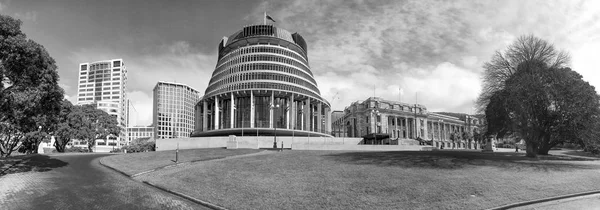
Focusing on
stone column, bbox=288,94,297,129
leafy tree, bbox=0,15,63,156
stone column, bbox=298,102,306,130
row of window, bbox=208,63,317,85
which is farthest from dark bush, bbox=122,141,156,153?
leafy tree, bbox=0,15,63,156

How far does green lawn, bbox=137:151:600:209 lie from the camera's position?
17.9 metres

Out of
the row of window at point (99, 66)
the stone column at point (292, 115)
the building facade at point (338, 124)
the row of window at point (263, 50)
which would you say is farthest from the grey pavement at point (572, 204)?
the row of window at point (99, 66)

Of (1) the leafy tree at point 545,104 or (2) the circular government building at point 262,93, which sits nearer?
(1) the leafy tree at point 545,104

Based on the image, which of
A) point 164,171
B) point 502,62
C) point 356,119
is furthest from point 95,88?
point 502,62

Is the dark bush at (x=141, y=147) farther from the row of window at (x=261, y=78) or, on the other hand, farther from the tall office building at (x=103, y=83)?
the tall office building at (x=103, y=83)

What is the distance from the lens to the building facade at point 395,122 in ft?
386

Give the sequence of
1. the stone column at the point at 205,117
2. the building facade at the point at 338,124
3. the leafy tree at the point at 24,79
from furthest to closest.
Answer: the building facade at the point at 338,124
the stone column at the point at 205,117
the leafy tree at the point at 24,79

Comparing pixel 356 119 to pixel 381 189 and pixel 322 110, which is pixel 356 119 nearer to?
pixel 322 110

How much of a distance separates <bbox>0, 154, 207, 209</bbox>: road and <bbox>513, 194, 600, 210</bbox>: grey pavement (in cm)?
1761

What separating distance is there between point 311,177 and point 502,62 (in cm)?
2905

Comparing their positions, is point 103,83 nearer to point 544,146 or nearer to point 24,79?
point 24,79

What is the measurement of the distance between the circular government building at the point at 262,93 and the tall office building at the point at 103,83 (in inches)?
4718

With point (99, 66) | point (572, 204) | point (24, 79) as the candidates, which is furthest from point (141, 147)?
point (99, 66)

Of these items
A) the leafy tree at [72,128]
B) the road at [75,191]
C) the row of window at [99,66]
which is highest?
the row of window at [99,66]
